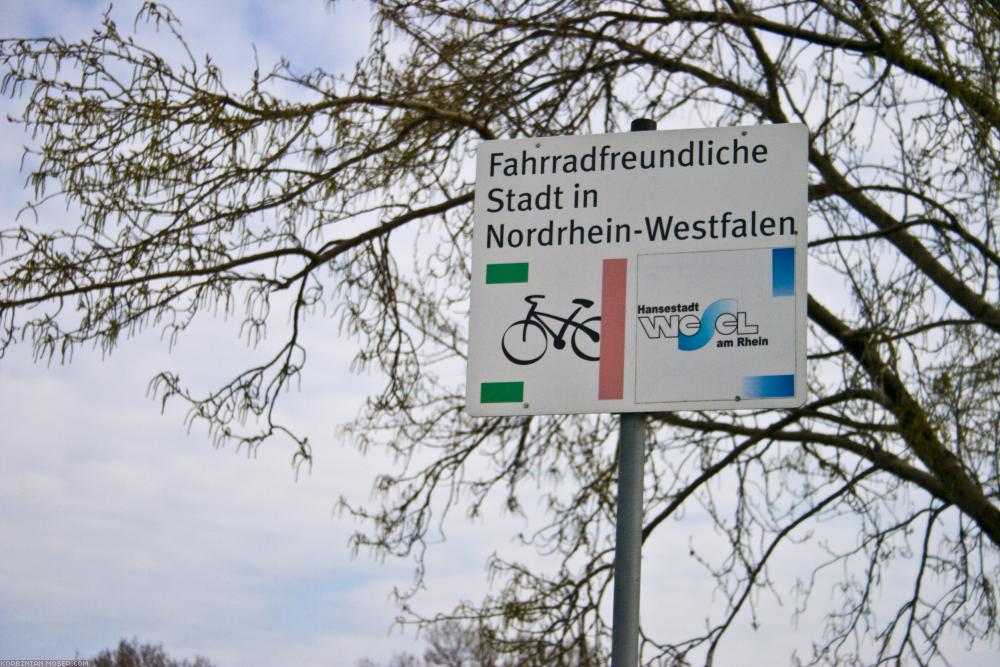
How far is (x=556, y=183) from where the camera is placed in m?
3.06

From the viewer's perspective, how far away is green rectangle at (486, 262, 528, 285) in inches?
117

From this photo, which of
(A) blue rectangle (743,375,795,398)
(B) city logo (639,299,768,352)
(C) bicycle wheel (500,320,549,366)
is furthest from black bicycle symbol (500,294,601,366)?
(A) blue rectangle (743,375,795,398)

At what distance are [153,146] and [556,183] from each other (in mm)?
3666

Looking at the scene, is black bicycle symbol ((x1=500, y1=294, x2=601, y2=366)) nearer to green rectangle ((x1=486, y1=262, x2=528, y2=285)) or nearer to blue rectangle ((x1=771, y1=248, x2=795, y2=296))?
green rectangle ((x1=486, y1=262, x2=528, y2=285))

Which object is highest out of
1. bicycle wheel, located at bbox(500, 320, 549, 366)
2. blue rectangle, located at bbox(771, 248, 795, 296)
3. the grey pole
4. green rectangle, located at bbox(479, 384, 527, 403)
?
blue rectangle, located at bbox(771, 248, 795, 296)

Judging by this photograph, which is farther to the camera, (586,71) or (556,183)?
(586,71)

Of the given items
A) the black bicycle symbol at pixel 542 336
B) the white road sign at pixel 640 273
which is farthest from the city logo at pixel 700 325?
the black bicycle symbol at pixel 542 336

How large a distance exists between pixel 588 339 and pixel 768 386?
402mm

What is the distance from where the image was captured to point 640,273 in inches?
114

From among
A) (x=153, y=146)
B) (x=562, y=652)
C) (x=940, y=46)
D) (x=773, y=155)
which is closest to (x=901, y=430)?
(x=940, y=46)

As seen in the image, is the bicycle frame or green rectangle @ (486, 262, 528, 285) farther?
green rectangle @ (486, 262, 528, 285)

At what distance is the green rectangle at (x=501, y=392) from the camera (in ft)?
9.43

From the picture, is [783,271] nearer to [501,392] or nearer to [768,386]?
[768,386]

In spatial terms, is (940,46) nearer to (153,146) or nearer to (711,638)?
(711,638)
